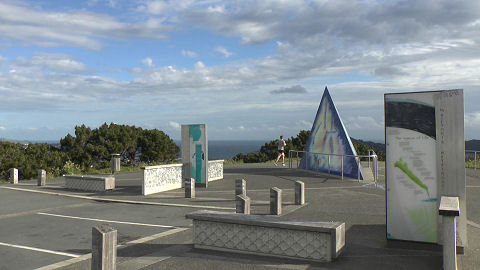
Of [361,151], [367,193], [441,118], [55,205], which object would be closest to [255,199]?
[367,193]

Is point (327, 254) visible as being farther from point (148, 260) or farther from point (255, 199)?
point (255, 199)

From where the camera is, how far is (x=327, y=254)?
6.86m

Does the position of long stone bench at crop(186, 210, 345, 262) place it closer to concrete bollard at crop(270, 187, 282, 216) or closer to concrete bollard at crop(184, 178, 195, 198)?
concrete bollard at crop(270, 187, 282, 216)

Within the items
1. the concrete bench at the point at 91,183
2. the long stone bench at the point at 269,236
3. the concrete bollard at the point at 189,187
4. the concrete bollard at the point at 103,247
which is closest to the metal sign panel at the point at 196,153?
the concrete bollard at the point at 189,187

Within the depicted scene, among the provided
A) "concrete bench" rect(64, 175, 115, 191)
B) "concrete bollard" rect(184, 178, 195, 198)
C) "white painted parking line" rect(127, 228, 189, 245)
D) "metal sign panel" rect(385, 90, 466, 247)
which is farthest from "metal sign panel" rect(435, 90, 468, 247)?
"concrete bench" rect(64, 175, 115, 191)

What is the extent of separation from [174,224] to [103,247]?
4408mm

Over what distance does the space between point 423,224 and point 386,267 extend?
61.5 inches

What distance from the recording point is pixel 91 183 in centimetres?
1695

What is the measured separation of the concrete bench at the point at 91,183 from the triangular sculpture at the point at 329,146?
10016mm

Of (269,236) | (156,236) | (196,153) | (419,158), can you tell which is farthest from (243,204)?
(196,153)

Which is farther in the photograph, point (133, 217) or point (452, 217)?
point (133, 217)

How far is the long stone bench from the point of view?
6.90 meters

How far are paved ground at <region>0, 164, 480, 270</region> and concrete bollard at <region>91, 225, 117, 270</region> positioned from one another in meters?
0.89

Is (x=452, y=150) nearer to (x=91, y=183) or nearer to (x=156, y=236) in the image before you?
(x=156, y=236)
